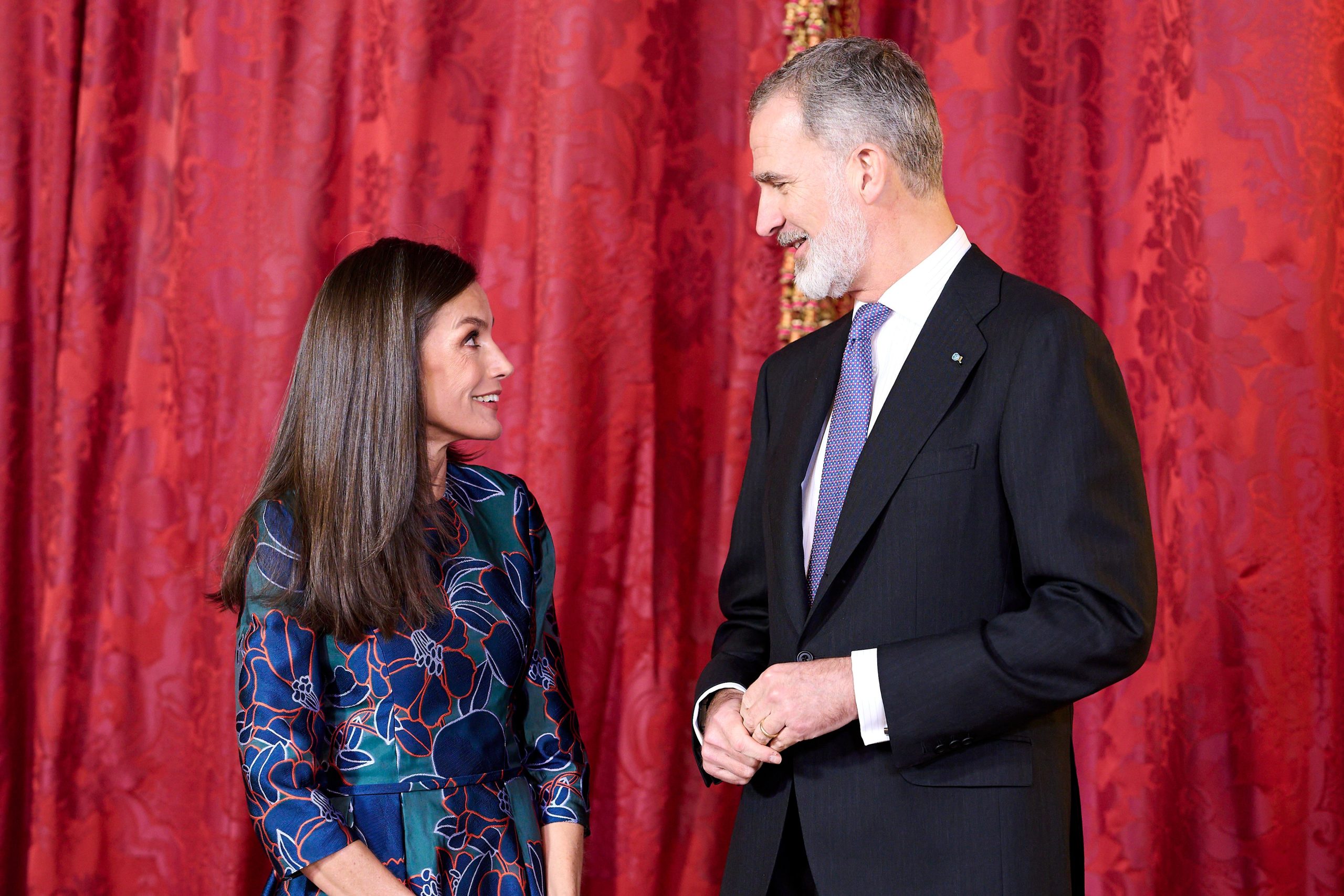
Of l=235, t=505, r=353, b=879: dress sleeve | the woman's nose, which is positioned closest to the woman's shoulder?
the woman's nose

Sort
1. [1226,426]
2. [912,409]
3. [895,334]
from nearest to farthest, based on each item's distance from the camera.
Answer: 1. [912,409]
2. [895,334]
3. [1226,426]

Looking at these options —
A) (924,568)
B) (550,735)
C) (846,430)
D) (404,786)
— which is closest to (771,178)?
(846,430)

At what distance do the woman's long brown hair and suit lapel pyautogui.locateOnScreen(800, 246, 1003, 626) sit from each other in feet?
1.72

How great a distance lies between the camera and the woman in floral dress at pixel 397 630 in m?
1.36

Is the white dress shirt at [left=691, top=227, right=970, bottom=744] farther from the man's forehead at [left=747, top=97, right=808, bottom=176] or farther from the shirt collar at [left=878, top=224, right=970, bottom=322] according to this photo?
the man's forehead at [left=747, top=97, right=808, bottom=176]

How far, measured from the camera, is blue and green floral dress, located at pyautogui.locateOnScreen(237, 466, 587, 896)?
1344mm

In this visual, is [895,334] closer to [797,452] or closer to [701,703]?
[797,452]

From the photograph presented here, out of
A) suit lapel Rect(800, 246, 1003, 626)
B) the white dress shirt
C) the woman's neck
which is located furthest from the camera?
the woman's neck

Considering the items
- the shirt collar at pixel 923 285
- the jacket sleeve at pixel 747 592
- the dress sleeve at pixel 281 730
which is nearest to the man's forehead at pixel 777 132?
the shirt collar at pixel 923 285

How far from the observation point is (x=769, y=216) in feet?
5.40

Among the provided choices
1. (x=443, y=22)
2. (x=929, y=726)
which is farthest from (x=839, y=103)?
(x=443, y=22)

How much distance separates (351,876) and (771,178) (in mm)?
1056

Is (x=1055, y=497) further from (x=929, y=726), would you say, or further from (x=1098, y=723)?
(x=1098, y=723)

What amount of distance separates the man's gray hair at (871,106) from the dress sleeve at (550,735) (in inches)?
28.9
